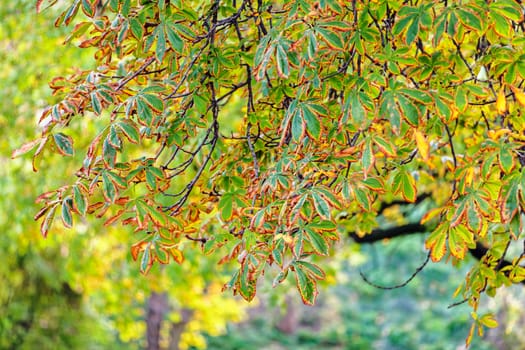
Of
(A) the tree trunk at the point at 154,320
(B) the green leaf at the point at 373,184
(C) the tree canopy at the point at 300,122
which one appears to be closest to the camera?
(C) the tree canopy at the point at 300,122

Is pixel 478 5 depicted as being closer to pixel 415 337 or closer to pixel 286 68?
pixel 286 68

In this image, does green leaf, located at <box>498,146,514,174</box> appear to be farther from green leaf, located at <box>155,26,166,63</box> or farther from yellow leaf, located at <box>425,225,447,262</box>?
green leaf, located at <box>155,26,166,63</box>

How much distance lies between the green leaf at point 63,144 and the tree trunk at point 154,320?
27.8ft

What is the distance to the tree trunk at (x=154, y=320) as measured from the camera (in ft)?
32.6

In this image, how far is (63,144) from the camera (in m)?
1.70

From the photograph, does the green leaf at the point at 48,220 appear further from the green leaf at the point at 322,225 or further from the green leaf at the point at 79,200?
the green leaf at the point at 322,225

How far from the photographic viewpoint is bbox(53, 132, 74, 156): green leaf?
66.5 inches

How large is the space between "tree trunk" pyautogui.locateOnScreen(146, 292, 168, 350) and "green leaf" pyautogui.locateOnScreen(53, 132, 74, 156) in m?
8.46

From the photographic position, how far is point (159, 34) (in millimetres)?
1690

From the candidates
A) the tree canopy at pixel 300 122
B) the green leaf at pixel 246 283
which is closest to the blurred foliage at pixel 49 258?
the tree canopy at pixel 300 122

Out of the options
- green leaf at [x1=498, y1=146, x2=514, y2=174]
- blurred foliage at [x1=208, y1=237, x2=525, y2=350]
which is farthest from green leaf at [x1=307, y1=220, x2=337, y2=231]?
blurred foliage at [x1=208, y1=237, x2=525, y2=350]

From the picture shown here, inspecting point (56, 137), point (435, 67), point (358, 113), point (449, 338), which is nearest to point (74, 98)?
point (56, 137)

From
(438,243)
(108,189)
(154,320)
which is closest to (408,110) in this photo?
(438,243)

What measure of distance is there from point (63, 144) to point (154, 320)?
28.6ft
